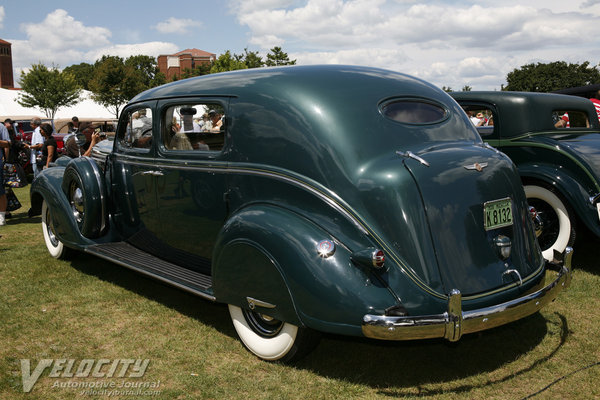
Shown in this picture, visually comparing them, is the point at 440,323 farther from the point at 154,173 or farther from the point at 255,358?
the point at 154,173

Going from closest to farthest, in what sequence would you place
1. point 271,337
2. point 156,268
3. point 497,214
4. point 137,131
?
1. point 497,214
2. point 271,337
3. point 156,268
4. point 137,131

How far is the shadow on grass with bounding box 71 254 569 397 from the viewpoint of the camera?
3322 mm

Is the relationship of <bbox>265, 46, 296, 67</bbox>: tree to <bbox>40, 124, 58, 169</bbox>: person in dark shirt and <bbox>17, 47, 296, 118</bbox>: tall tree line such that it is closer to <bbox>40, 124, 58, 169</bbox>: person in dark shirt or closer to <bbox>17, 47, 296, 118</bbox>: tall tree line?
<bbox>17, 47, 296, 118</bbox>: tall tree line

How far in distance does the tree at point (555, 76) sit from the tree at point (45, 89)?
52.1 m

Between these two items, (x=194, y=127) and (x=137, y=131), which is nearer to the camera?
(x=194, y=127)

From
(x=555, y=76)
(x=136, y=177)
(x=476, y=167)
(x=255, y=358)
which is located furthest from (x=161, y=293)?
(x=555, y=76)

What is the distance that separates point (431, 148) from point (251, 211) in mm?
1284

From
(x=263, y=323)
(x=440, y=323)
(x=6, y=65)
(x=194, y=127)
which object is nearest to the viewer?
(x=440, y=323)

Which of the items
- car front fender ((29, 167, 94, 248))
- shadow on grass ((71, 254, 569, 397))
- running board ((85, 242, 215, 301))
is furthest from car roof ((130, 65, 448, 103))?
car front fender ((29, 167, 94, 248))

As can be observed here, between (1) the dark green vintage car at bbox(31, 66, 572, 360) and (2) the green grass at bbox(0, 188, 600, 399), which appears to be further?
(2) the green grass at bbox(0, 188, 600, 399)

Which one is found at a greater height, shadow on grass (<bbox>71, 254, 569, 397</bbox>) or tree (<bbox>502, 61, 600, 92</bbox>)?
tree (<bbox>502, 61, 600, 92</bbox>)

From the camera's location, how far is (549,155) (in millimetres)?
5559

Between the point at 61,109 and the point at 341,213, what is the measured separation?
183 feet

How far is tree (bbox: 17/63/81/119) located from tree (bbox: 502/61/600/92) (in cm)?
5211
